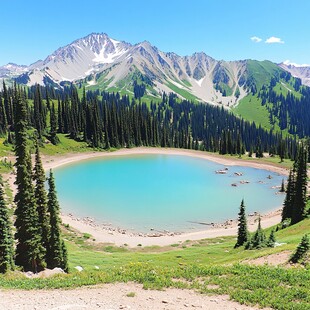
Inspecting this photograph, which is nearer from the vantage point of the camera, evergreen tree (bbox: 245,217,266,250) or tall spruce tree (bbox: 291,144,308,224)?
evergreen tree (bbox: 245,217,266,250)

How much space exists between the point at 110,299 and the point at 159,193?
2288 inches

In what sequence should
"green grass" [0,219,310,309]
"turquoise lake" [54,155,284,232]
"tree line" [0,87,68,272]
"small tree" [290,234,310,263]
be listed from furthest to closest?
"turquoise lake" [54,155,284,232] → "tree line" [0,87,68,272] → "small tree" [290,234,310,263] → "green grass" [0,219,310,309]

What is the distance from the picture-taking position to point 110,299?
16328 mm

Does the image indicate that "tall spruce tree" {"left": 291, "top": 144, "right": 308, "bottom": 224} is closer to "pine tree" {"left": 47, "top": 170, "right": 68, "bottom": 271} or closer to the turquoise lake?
the turquoise lake

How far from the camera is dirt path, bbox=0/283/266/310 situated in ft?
50.5

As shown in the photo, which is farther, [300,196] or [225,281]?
[300,196]

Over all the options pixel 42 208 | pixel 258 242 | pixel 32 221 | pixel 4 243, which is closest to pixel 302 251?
pixel 258 242

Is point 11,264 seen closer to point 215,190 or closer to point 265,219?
point 265,219

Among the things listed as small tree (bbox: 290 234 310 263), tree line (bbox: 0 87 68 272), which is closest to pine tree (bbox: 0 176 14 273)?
tree line (bbox: 0 87 68 272)

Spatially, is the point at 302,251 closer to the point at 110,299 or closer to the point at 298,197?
the point at 110,299

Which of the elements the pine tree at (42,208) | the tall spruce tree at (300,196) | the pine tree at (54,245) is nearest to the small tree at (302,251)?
the pine tree at (54,245)

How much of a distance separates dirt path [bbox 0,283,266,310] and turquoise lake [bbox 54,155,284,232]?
36.4 meters

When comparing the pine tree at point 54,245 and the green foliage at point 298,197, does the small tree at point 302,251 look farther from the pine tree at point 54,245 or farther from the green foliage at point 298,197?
the green foliage at point 298,197

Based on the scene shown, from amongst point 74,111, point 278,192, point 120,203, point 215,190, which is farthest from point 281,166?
point 74,111
